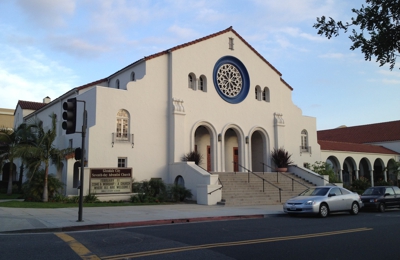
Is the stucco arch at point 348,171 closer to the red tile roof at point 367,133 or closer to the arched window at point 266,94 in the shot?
the red tile roof at point 367,133

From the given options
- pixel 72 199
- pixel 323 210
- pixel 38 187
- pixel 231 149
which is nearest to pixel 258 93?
pixel 231 149

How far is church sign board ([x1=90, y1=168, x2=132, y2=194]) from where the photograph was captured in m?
21.9

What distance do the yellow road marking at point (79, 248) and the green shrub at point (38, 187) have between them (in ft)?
35.4

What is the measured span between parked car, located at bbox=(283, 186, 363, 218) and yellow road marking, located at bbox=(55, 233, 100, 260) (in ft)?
32.6

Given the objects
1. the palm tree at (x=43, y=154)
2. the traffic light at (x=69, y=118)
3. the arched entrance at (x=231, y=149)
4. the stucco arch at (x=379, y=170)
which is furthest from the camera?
the stucco arch at (x=379, y=170)

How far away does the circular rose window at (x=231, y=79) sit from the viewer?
2973 centimetres

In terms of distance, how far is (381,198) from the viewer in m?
19.8

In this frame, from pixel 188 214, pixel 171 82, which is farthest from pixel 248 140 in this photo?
pixel 188 214

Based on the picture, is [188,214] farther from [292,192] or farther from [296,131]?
[296,131]

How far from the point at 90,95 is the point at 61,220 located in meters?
12.1

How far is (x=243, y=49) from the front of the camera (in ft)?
104

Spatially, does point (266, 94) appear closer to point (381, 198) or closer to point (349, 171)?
point (381, 198)

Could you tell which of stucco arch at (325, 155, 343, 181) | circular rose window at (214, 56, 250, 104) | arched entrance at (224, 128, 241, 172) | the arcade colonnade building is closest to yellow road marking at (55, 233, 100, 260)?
circular rose window at (214, 56, 250, 104)

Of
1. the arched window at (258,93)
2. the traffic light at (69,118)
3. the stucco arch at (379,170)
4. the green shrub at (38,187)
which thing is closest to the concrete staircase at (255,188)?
the arched window at (258,93)
